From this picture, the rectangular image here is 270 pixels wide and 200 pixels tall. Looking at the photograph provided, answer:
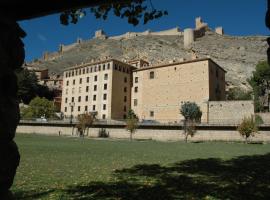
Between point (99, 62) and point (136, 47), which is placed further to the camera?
point (136, 47)

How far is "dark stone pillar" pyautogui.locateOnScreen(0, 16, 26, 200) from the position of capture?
4273 millimetres

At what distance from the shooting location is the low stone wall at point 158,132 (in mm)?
49250

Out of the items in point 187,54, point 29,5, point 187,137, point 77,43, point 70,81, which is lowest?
point 187,137

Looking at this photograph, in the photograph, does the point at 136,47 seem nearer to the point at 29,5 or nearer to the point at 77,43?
the point at 77,43

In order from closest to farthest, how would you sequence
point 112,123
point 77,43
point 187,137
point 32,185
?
point 32,185
point 187,137
point 112,123
point 77,43

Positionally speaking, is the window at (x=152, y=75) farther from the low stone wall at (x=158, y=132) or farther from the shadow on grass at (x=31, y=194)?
the shadow on grass at (x=31, y=194)

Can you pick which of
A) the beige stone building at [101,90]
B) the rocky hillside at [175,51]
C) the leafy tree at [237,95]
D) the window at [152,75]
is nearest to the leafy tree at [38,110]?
the beige stone building at [101,90]

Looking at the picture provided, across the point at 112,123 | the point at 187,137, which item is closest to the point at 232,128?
the point at 187,137

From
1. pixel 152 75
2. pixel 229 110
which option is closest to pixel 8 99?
pixel 229 110

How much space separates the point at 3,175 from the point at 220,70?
8040 cm

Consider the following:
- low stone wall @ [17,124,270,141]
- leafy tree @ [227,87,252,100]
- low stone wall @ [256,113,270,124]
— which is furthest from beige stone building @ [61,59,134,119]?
low stone wall @ [256,113,270,124]

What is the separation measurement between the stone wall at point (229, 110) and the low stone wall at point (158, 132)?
1522 centimetres

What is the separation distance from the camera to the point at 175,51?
136 metres

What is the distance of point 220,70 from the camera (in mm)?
80500
